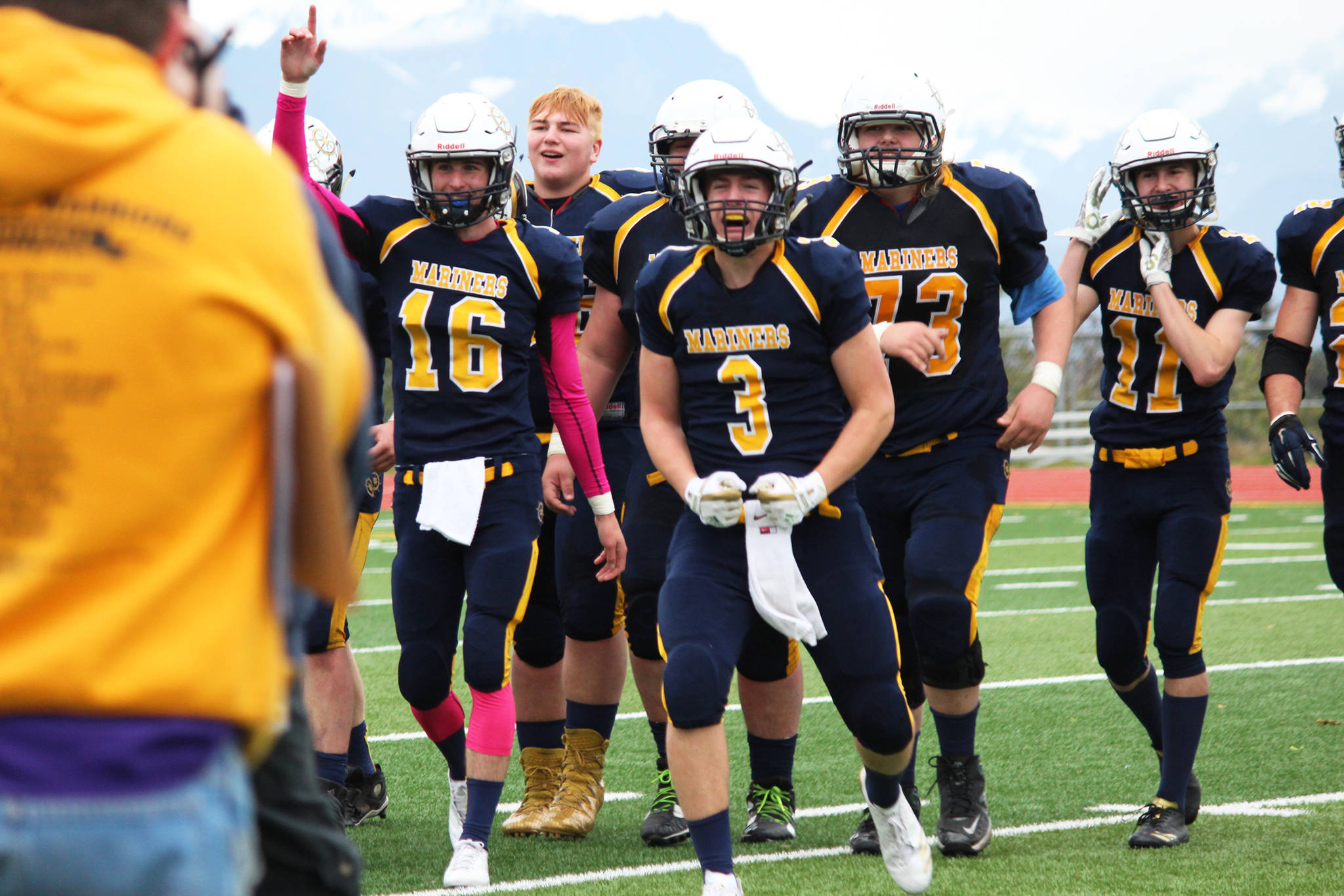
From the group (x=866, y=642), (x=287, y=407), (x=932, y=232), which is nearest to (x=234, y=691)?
(x=287, y=407)

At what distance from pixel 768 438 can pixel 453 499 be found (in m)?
0.96

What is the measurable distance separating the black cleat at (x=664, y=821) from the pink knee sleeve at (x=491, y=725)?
559mm

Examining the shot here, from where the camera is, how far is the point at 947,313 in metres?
4.26

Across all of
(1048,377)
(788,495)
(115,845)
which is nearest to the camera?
(115,845)

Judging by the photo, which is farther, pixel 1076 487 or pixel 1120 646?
pixel 1076 487

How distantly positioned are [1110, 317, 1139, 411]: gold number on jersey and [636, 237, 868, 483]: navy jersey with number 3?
136 cm

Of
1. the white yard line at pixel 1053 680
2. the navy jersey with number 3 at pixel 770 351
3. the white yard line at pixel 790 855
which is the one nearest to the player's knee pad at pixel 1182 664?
the white yard line at pixel 790 855

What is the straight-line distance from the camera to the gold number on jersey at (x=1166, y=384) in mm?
4516

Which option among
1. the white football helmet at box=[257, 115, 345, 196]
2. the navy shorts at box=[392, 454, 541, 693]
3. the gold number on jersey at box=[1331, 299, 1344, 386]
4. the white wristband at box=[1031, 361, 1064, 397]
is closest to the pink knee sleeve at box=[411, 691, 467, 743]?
the navy shorts at box=[392, 454, 541, 693]

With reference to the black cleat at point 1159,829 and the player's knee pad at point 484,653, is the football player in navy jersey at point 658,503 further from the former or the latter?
the black cleat at point 1159,829

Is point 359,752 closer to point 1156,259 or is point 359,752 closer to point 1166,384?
point 1166,384

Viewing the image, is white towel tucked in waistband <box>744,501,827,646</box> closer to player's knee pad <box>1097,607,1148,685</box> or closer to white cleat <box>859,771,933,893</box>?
white cleat <box>859,771,933,893</box>

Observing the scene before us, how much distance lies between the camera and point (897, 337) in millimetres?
3992

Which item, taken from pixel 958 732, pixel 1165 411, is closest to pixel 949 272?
pixel 1165 411
